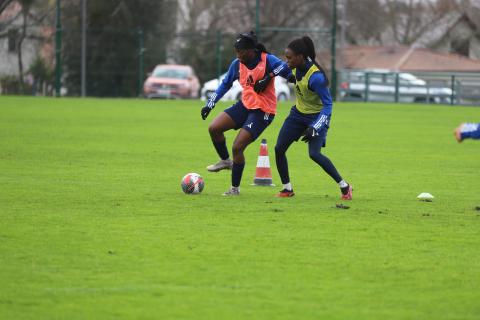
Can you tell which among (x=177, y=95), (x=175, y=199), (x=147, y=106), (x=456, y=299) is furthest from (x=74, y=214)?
(x=177, y=95)

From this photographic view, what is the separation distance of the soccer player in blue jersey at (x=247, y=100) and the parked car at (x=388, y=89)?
1272 inches

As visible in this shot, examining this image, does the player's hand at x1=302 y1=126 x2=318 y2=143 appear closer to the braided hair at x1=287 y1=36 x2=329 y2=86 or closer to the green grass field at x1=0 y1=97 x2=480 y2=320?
the braided hair at x1=287 y1=36 x2=329 y2=86

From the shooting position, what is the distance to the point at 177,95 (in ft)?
152

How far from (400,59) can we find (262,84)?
191 feet

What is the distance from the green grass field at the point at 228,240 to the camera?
7.17 m

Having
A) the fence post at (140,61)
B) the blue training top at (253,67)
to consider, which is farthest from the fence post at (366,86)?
the blue training top at (253,67)

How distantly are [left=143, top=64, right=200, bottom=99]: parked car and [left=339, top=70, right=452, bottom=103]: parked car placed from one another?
655cm

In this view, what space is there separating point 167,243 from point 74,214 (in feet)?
6.83

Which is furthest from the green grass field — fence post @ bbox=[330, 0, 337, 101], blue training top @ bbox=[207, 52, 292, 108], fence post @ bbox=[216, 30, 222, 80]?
fence post @ bbox=[216, 30, 222, 80]

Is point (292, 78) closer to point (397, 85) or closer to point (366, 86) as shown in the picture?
point (366, 86)

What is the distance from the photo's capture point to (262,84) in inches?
503

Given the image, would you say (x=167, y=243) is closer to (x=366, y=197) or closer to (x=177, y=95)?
(x=366, y=197)

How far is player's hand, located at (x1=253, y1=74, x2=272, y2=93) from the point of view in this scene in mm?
12758

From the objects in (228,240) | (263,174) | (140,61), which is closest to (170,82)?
(140,61)
